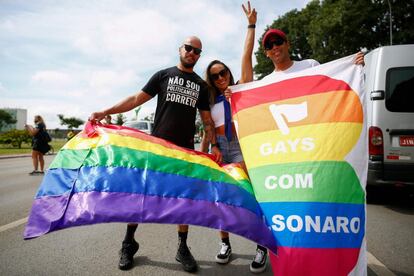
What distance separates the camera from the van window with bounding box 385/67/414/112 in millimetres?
5086

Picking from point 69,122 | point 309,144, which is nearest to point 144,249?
point 309,144

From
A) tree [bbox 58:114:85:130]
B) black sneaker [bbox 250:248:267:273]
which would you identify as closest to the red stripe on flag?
black sneaker [bbox 250:248:267:273]

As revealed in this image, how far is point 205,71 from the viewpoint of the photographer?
3.26 meters

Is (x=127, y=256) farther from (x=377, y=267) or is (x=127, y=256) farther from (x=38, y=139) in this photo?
(x=38, y=139)

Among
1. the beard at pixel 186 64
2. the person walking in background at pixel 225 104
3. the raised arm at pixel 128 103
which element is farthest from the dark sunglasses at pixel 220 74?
the raised arm at pixel 128 103

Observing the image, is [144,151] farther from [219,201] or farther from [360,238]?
[360,238]

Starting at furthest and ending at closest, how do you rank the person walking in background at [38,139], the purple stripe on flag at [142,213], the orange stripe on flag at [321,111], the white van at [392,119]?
the person walking in background at [38,139] → the white van at [392,119] → the orange stripe on flag at [321,111] → the purple stripe on flag at [142,213]

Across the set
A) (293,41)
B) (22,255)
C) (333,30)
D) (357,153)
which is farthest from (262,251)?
(293,41)

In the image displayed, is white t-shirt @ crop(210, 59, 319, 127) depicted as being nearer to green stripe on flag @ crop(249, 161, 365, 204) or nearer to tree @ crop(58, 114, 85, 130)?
green stripe on flag @ crop(249, 161, 365, 204)

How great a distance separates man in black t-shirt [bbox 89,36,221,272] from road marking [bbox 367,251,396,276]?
180 cm

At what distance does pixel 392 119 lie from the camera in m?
5.06

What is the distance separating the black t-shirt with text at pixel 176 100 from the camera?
3066 millimetres

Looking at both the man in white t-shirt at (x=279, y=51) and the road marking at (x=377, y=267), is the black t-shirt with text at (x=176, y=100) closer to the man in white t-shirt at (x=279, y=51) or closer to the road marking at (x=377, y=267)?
the man in white t-shirt at (x=279, y=51)

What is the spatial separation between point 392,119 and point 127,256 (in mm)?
4649
